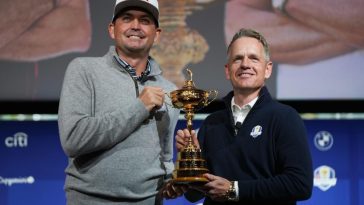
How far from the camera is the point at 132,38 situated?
201cm

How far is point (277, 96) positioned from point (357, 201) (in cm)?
75

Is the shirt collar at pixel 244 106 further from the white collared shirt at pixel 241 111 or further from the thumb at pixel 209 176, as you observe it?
the thumb at pixel 209 176

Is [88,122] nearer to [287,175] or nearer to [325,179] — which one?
[287,175]

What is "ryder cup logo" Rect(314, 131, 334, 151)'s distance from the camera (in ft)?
10.6

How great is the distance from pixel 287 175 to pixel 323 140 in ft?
5.06

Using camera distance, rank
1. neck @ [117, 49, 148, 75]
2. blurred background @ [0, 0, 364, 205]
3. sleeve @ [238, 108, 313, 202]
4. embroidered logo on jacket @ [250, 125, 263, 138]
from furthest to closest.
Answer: blurred background @ [0, 0, 364, 205] < neck @ [117, 49, 148, 75] < embroidered logo on jacket @ [250, 125, 263, 138] < sleeve @ [238, 108, 313, 202]

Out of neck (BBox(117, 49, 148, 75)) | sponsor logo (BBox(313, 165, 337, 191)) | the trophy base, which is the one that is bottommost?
sponsor logo (BBox(313, 165, 337, 191))

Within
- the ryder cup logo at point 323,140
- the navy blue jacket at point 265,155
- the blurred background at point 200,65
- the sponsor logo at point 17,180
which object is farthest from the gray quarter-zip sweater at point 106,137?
the ryder cup logo at point 323,140

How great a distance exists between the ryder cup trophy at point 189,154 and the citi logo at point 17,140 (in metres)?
1.53

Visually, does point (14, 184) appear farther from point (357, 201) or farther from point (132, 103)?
point (357, 201)

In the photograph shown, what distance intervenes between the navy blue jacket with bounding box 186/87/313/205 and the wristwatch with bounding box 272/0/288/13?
4.52 ft

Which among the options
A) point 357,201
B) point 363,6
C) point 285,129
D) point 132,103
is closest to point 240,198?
point 285,129

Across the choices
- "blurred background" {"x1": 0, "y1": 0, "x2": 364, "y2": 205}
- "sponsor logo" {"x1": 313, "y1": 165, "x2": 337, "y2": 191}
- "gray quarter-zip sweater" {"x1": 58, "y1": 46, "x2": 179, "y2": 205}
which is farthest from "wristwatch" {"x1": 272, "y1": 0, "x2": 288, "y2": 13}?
"gray quarter-zip sweater" {"x1": 58, "y1": 46, "x2": 179, "y2": 205}

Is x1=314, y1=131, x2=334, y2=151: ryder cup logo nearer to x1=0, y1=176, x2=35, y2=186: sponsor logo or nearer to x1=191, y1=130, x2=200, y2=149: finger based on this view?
x1=191, y1=130, x2=200, y2=149: finger
